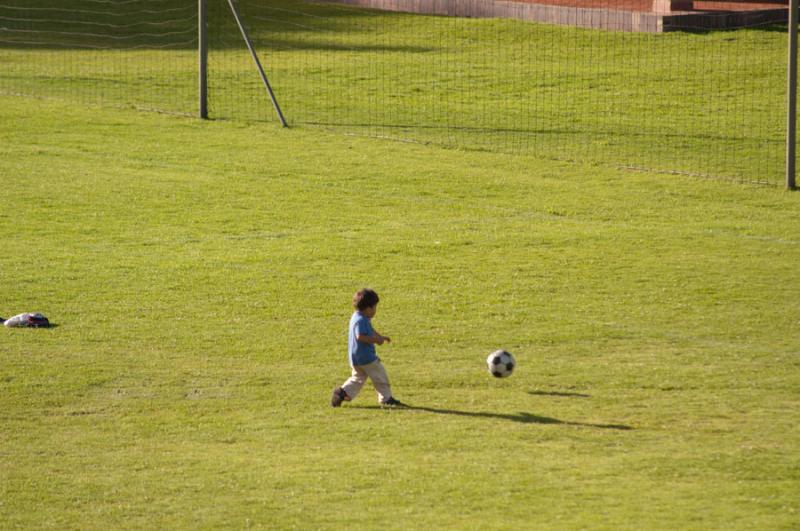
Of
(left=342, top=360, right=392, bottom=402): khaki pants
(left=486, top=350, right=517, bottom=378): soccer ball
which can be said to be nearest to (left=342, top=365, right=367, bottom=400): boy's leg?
(left=342, top=360, right=392, bottom=402): khaki pants

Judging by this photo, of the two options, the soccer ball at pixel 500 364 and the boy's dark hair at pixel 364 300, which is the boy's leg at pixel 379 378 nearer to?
the boy's dark hair at pixel 364 300

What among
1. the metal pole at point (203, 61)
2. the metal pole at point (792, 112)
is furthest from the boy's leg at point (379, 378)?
the metal pole at point (203, 61)

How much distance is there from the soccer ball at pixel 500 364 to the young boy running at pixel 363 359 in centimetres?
108

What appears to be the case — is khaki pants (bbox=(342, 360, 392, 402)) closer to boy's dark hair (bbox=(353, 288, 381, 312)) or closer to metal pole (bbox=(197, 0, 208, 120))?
boy's dark hair (bbox=(353, 288, 381, 312))

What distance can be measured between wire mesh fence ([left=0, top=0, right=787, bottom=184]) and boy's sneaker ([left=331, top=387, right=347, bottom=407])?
14054 millimetres

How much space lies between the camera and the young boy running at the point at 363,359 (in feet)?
42.6

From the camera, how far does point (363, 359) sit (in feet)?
42.5

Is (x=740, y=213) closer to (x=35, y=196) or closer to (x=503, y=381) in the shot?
(x=503, y=381)

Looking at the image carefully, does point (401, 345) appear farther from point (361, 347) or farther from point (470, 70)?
point (470, 70)

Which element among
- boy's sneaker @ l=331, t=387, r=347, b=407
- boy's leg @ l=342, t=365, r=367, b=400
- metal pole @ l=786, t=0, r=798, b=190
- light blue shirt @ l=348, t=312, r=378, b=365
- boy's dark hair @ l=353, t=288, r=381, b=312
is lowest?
boy's sneaker @ l=331, t=387, r=347, b=407

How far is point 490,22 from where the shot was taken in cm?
4294

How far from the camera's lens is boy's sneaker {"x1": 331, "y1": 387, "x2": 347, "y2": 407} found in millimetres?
13047

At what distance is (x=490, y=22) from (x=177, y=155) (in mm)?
17689

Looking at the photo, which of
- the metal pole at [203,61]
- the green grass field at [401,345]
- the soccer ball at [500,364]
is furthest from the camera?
the metal pole at [203,61]
